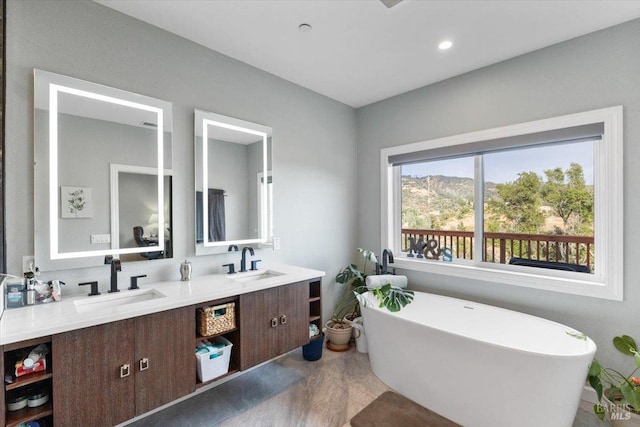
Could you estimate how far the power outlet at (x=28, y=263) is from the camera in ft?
5.36

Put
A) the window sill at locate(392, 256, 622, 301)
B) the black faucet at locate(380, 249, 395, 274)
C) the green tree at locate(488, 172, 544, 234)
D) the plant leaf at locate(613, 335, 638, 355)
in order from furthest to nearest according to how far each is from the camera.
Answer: the black faucet at locate(380, 249, 395, 274) < the green tree at locate(488, 172, 544, 234) < the window sill at locate(392, 256, 622, 301) < the plant leaf at locate(613, 335, 638, 355)

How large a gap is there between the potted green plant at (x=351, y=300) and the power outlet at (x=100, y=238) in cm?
200

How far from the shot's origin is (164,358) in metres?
1.65

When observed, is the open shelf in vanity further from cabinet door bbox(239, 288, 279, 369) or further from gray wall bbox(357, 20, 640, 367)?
gray wall bbox(357, 20, 640, 367)

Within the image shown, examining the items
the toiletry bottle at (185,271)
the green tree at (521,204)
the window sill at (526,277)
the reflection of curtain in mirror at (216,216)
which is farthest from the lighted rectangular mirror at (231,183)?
the green tree at (521,204)

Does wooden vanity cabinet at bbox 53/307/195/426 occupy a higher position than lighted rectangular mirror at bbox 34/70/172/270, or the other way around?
lighted rectangular mirror at bbox 34/70/172/270

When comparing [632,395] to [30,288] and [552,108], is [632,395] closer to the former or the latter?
[552,108]

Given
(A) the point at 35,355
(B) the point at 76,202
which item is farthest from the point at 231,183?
(A) the point at 35,355

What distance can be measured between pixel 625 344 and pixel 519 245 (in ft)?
3.33

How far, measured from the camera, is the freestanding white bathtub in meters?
1.71

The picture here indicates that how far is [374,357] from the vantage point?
8.43 ft

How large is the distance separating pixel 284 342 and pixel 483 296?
1.88 m

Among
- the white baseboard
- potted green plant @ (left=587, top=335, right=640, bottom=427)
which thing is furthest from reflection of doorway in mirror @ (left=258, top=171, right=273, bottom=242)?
the white baseboard

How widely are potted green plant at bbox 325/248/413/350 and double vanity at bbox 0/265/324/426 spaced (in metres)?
0.98
